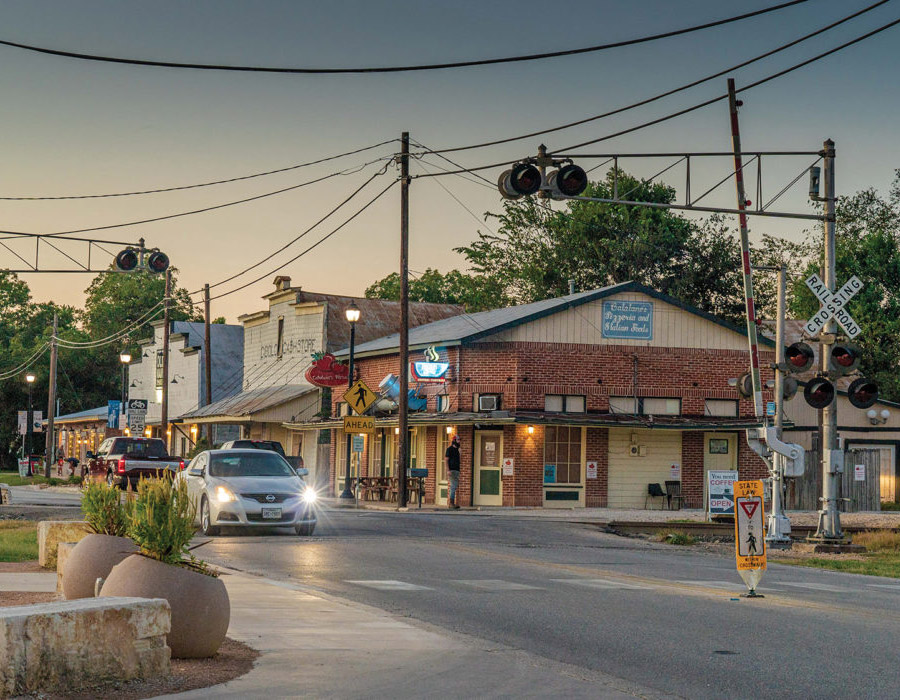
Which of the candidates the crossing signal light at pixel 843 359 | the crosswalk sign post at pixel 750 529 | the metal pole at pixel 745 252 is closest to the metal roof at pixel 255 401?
the metal pole at pixel 745 252

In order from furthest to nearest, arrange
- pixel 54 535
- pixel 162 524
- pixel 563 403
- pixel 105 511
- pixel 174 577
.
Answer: pixel 563 403, pixel 54 535, pixel 105 511, pixel 162 524, pixel 174 577

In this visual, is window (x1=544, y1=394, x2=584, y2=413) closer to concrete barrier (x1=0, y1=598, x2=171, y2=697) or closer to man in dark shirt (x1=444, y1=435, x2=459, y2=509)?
man in dark shirt (x1=444, y1=435, x2=459, y2=509)

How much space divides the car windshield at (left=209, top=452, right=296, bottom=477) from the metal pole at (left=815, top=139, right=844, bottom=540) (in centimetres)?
1013

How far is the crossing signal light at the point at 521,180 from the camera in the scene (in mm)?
19438

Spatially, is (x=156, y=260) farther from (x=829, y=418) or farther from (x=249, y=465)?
(x=829, y=418)

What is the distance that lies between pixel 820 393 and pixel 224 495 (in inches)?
429

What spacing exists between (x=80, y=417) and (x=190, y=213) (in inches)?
1671

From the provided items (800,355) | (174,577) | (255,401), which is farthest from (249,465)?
(255,401)

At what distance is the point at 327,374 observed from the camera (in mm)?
45812

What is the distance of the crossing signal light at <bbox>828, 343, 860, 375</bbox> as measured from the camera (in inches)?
882

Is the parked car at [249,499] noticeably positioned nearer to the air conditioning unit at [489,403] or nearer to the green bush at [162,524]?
the green bush at [162,524]

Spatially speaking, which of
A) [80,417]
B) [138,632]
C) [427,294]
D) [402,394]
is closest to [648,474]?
[402,394]

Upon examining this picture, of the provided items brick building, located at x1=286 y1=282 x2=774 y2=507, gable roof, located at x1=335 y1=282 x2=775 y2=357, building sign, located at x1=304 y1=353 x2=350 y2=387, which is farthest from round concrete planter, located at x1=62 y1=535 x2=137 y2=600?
building sign, located at x1=304 y1=353 x2=350 y2=387

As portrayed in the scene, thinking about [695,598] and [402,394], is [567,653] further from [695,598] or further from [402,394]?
[402,394]
